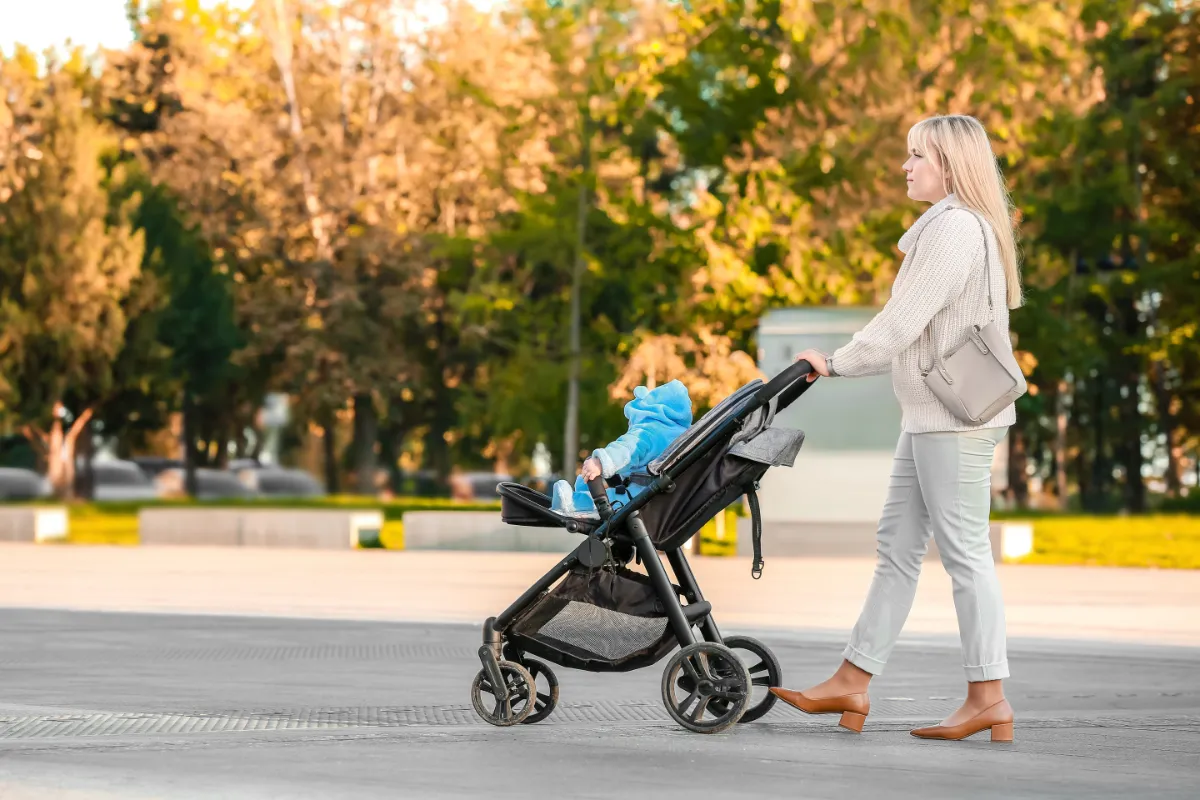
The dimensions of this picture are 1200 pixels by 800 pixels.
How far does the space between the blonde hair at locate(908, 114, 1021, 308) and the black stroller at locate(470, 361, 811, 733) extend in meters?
0.78

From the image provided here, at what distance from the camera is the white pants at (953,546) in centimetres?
674

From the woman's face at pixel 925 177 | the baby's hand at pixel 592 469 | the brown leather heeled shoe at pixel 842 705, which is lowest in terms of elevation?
the brown leather heeled shoe at pixel 842 705

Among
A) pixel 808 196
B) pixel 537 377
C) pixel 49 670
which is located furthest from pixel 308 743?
pixel 537 377

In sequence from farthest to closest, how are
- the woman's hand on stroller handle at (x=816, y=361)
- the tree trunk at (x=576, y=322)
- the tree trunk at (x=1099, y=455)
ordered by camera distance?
1. the tree trunk at (x=1099, y=455)
2. the tree trunk at (x=576, y=322)
3. the woman's hand on stroller handle at (x=816, y=361)

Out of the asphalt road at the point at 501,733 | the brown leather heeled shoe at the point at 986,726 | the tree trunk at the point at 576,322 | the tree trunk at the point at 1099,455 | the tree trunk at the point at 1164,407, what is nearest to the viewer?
the asphalt road at the point at 501,733

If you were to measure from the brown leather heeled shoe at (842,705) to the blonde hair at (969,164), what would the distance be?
4.71ft

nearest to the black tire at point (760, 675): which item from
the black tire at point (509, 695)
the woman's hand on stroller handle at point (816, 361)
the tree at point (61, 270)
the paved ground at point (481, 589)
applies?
the black tire at point (509, 695)

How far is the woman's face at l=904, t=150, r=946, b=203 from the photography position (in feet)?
22.8

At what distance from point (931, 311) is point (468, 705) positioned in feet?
8.59

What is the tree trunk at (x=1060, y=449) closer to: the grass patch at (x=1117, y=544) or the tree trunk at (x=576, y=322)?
the tree trunk at (x=576, y=322)

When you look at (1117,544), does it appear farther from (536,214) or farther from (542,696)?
(542,696)

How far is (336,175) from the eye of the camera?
45875 mm

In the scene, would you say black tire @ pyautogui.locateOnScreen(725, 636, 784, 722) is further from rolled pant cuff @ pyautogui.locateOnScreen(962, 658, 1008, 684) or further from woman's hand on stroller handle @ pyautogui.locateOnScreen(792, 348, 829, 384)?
woman's hand on stroller handle @ pyautogui.locateOnScreen(792, 348, 829, 384)

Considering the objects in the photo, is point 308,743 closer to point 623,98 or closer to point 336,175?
point 623,98
